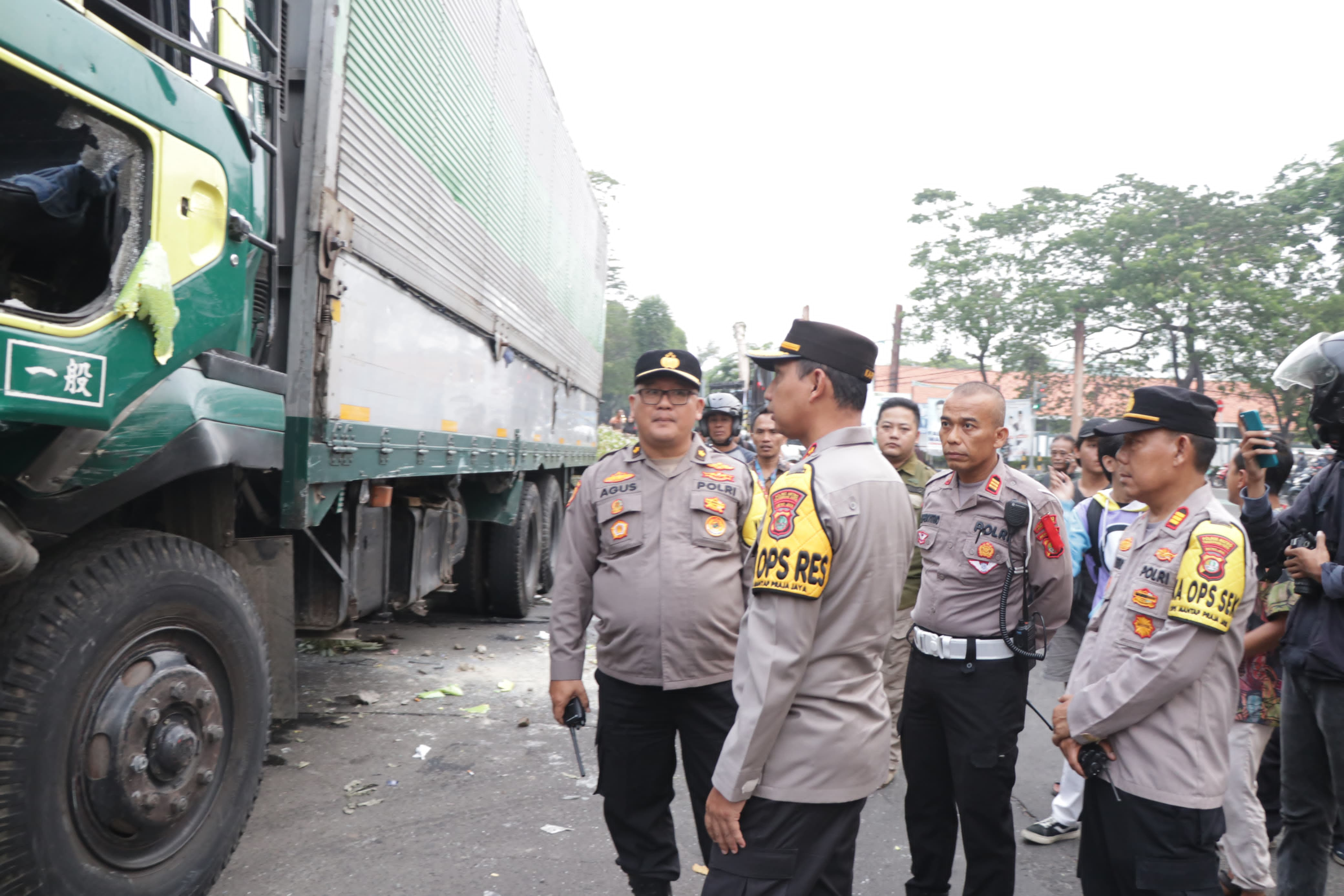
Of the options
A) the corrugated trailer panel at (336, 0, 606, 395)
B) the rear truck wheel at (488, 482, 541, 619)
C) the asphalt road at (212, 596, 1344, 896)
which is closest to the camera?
the asphalt road at (212, 596, 1344, 896)

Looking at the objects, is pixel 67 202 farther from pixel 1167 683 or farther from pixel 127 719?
pixel 1167 683

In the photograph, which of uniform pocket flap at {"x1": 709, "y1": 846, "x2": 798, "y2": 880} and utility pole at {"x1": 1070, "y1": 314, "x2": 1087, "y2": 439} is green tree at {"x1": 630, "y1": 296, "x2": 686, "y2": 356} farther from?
uniform pocket flap at {"x1": 709, "y1": 846, "x2": 798, "y2": 880}

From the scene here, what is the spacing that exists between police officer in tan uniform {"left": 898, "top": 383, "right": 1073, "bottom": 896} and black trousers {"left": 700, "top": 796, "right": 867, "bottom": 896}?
1036mm

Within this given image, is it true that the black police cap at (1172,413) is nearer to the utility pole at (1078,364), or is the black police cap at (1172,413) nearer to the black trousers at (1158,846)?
Answer: the black trousers at (1158,846)

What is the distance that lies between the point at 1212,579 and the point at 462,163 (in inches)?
170

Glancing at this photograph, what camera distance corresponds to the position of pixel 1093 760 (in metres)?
2.44

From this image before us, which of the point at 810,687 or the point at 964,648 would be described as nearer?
the point at 810,687

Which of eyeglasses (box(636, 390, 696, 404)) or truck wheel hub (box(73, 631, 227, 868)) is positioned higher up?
eyeglasses (box(636, 390, 696, 404))

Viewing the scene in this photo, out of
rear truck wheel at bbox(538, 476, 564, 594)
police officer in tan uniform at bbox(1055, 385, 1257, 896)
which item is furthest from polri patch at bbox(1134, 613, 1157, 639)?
rear truck wheel at bbox(538, 476, 564, 594)

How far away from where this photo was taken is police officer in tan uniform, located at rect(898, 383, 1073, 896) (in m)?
2.96

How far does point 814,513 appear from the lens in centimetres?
200

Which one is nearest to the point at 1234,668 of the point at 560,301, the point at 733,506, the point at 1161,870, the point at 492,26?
the point at 1161,870

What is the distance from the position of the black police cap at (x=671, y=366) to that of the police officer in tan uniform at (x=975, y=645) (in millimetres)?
832

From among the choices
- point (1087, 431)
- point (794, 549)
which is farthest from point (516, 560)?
point (794, 549)
